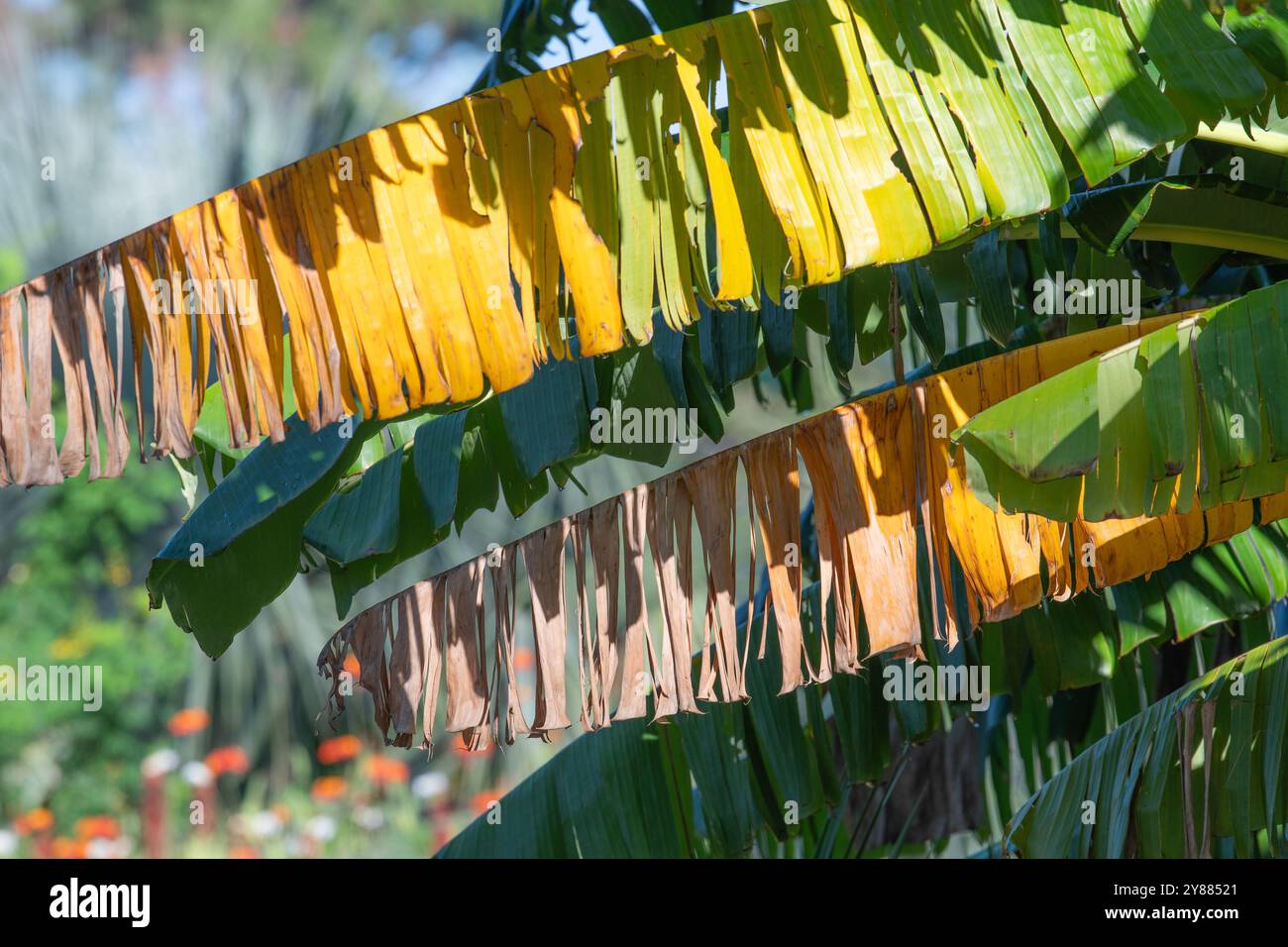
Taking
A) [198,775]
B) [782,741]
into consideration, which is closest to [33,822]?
[198,775]

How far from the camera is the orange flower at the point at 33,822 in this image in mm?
6844

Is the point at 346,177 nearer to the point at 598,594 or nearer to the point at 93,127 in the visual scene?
the point at 598,594

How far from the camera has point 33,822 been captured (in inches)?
272

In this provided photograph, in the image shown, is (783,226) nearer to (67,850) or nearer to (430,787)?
(430,787)

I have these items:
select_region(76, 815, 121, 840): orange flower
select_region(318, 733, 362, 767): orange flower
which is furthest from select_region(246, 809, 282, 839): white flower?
select_region(76, 815, 121, 840): orange flower

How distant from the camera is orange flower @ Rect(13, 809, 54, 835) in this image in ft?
22.5

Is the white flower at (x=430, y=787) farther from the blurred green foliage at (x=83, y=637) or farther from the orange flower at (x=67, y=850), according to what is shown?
the orange flower at (x=67, y=850)

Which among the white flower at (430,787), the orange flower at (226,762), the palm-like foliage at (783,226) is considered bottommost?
the white flower at (430,787)

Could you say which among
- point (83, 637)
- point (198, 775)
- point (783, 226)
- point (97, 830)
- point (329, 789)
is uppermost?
point (83, 637)

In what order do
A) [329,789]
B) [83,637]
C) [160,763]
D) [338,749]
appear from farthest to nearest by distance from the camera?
[83,637]
[338,749]
[160,763]
[329,789]

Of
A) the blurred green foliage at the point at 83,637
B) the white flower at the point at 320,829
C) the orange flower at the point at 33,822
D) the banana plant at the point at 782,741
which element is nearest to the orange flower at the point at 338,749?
the white flower at the point at 320,829

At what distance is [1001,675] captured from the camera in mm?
2799

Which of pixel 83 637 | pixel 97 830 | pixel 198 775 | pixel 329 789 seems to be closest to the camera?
pixel 97 830

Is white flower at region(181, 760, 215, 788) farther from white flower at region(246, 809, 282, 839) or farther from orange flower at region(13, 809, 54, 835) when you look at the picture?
orange flower at region(13, 809, 54, 835)
